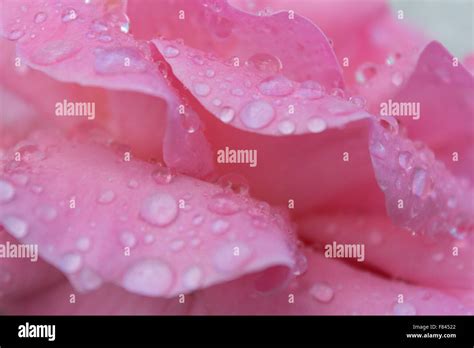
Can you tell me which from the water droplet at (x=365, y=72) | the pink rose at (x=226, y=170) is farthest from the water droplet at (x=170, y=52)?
the water droplet at (x=365, y=72)

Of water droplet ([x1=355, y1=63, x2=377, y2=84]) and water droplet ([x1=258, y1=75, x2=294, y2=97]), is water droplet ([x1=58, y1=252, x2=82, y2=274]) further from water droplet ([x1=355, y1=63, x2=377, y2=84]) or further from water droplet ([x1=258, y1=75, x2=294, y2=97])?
water droplet ([x1=355, y1=63, x2=377, y2=84])

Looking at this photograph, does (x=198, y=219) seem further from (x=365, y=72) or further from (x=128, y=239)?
(x=365, y=72)

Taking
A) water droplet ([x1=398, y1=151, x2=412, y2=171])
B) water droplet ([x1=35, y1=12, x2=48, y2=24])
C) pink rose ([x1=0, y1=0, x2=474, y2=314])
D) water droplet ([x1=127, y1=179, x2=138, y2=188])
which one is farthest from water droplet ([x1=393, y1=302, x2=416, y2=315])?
water droplet ([x1=35, y1=12, x2=48, y2=24])

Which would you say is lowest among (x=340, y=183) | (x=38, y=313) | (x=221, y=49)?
(x=38, y=313)

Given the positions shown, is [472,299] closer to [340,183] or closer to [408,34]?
[340,183]

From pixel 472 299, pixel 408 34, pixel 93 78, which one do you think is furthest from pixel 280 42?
pixel 408 34

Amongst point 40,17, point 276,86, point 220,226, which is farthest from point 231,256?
point 40,17

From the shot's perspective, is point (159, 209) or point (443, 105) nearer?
point (159, 209)
